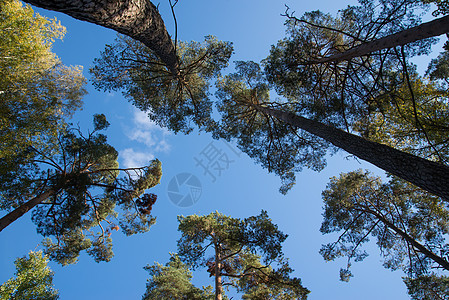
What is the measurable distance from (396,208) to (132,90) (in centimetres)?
1306

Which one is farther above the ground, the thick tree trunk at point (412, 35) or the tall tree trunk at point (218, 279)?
the thick tree trunk at point (412, 35)

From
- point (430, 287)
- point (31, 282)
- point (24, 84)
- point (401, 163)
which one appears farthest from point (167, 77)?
point (430, 287)

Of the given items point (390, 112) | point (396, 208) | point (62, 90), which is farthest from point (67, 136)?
point (396, 208)

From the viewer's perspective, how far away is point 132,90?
880 cm

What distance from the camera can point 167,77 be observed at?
28.8 feet

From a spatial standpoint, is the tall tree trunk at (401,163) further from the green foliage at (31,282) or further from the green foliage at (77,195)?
the green foliage at (31,282)

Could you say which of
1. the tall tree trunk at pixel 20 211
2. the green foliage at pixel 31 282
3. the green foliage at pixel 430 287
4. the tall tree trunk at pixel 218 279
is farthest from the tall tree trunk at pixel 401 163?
the green foliage at pixel 31 282

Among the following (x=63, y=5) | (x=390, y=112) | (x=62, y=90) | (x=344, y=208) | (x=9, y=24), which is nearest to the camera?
(x=63, y=5)

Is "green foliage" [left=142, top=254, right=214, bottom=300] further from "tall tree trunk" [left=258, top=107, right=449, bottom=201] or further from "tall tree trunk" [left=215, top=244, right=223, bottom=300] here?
"tall tree trunk" [left=258, top=107, right=449, bottom=201]

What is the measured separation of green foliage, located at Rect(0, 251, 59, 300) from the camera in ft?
30.0

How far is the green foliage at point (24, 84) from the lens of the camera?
6.34 meters

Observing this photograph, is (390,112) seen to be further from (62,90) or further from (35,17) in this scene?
(35,17)

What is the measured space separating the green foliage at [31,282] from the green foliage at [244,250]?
24.7 ft

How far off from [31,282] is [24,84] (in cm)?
966
